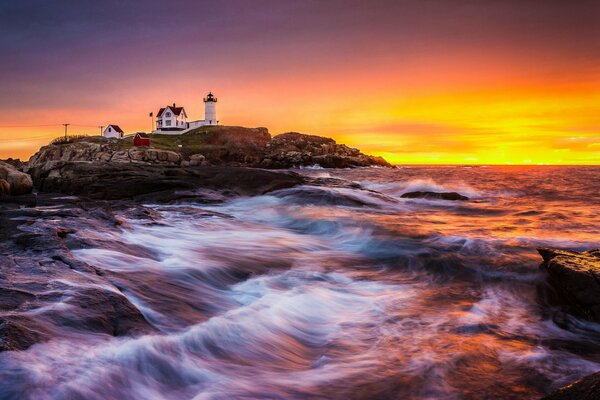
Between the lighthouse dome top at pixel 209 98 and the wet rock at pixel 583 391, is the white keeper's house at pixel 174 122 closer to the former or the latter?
the lighthouse dome top at pixel 209 98

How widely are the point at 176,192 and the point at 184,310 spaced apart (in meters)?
12.6

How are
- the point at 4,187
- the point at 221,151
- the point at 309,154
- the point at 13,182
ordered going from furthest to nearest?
the point at 221,151 → the point at 309,154 → the point at 13,182 → the point at 4,187

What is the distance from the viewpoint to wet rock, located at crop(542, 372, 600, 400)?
2.42m

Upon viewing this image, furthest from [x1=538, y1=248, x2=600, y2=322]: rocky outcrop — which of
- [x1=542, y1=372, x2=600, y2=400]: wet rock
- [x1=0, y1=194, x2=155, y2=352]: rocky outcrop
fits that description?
[x1=0, y1=194, x2=155, y2=352]: rocky outcrop

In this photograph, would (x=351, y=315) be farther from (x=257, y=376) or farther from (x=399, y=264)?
(x=399, y=264)

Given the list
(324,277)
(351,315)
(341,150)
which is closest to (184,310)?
(351,315)

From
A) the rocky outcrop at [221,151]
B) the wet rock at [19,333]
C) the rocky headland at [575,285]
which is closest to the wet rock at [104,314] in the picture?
the wet rock at [19,333]

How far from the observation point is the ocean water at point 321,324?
13.0 ft

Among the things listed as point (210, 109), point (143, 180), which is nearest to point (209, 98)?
point (210, 109)

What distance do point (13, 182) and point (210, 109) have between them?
97602 mm

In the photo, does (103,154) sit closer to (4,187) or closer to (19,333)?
(4,187)

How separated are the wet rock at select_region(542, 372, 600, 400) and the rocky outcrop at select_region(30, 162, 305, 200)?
616 inches

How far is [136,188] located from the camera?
1794 centimetres

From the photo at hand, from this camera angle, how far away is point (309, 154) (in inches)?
3258
